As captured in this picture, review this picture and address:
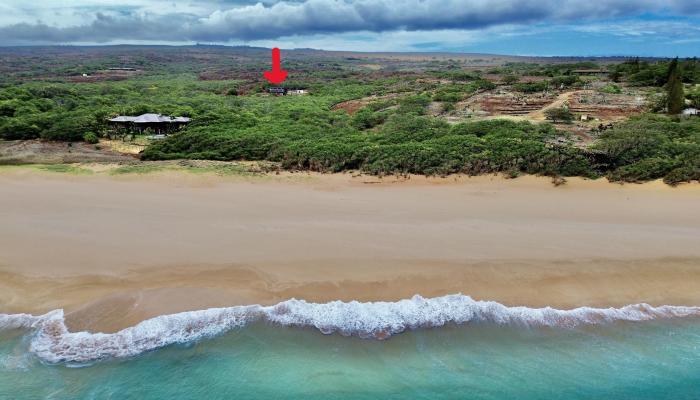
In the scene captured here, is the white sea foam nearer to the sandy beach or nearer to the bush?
the sandy beach

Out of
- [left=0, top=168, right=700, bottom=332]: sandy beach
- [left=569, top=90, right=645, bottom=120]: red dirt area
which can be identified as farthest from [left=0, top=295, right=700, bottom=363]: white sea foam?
[left=569, top=90, right=645, bottom=120]: red dirt area

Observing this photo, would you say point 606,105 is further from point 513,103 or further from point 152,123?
point 152,123

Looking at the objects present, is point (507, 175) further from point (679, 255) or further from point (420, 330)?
point (420, 330)

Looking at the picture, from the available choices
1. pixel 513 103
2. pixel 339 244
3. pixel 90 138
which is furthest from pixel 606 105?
pixel 90 138

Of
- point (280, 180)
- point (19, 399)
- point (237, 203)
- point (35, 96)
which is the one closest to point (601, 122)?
point (280, 180)

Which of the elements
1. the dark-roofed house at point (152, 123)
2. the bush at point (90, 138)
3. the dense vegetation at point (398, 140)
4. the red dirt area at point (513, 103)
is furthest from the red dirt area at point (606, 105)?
the bush at point (90, 138)

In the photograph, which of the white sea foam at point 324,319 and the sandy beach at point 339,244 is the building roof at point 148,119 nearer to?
the sandy beach at point 339,244
